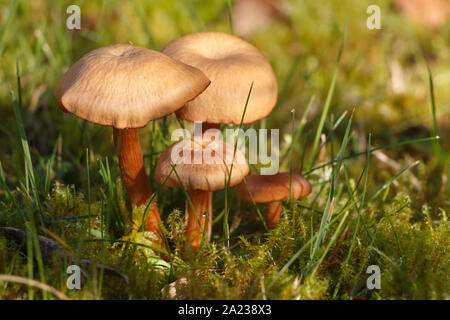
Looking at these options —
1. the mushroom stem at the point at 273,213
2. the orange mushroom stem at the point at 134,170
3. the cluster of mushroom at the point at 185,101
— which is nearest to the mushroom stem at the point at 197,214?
the cluster of mushroom at the point at 185,101

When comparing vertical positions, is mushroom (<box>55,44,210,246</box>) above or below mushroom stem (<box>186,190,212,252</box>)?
above

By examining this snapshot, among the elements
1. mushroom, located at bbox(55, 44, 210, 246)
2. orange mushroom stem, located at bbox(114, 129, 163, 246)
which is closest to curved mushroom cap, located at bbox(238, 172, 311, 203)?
orange mushroom stem, located at bbox(114, 129, 163, 246)

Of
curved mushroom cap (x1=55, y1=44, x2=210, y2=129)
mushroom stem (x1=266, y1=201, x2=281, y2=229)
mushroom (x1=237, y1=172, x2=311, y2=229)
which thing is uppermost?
curved mushroom cap (x1=55, y1=44, x2=210, y2=129)

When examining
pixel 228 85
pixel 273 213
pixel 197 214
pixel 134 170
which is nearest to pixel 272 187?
pixel 273 213

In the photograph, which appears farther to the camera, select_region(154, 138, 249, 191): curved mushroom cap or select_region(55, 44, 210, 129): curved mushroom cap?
select_region(154, 138, 249, 191): curved mushroom cap

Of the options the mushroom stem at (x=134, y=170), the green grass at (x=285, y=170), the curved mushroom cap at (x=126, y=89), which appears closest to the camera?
the curved mushroom cap at (x=126, y=89)

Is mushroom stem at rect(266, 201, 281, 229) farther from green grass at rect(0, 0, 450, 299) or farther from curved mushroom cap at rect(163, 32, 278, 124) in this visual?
curved mushroom cap at rect(163, 32, 278, 124)

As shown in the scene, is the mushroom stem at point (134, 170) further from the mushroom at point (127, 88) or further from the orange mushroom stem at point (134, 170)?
the mushroom at point (127, 88)
